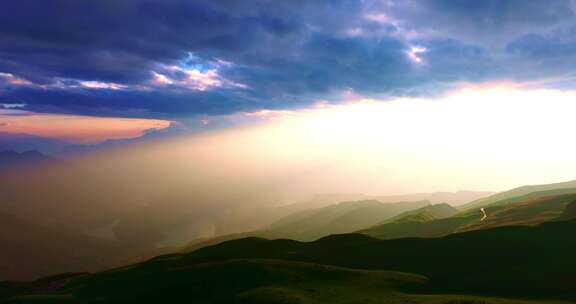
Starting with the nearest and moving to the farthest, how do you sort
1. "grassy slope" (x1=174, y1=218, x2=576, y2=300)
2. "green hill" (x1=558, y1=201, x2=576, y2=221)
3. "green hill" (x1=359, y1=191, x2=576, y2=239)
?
"grassy slope" (x1=174, y1=218, x2=576, y2=300) < "green hill" (x1=558, y1=201, x2=576, y2=221) < "green hill" (x1=359, y1=191, x2=576, y2=239)

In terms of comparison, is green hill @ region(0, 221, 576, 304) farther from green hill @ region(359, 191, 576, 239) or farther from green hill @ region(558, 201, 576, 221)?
green hill @ region(359, 191, 576, 239)

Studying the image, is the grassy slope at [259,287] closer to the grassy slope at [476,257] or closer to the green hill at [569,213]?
the grassy slope at [476,257]

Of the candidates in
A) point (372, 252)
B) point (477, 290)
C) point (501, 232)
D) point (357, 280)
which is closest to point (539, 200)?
point (501, 232)

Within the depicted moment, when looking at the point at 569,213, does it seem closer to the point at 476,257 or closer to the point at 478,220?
the point at 478,220

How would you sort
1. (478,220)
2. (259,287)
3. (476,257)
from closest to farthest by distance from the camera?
1. (259,287)
2. (476,257)
3. (478,220)

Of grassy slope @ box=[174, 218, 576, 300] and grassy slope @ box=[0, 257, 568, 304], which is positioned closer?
grassy slope @ box=[0, 257, 568, 304]

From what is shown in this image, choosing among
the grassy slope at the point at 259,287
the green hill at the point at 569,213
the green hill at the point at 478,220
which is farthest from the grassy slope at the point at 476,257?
the green hill at the point at 478,220

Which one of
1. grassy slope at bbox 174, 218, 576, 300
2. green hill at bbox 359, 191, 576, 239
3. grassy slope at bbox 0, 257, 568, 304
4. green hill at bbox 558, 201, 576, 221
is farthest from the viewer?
green hill at bbox 359, 191, 576, 239

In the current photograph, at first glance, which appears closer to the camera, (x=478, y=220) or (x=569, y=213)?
(x=569, y=213)

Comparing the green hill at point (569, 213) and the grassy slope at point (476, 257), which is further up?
the green hill at point (569, 213)

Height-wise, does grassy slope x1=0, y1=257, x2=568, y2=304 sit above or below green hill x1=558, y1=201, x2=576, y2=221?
below

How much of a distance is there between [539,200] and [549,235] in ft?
220

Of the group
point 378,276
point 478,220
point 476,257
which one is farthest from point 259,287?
point 478,220

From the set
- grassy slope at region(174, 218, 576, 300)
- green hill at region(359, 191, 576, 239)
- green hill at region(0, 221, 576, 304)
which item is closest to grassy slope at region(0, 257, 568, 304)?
green hill at region(0, 221, 576, 304)
